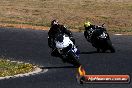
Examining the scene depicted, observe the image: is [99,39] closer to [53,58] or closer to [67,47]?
[53,58]

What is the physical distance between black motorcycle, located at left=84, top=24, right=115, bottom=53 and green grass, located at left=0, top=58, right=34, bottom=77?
17.6 ft

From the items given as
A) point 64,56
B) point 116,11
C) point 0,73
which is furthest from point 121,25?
point 0,73

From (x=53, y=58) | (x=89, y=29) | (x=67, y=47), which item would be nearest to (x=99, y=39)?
(x=89, y=29)

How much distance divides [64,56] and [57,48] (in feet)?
1.42

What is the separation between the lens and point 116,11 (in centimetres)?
4841

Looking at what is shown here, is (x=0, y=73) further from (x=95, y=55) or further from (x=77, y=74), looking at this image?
(x=95, y=55)

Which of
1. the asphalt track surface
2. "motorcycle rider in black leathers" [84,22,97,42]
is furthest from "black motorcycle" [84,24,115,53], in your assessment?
the asphalt track surface

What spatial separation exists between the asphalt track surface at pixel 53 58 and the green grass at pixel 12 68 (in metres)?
0.74

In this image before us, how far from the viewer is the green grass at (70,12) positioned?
41513mm

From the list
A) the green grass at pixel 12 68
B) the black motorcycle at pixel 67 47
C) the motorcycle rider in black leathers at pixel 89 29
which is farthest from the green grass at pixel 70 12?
the black motorcycle at pixel 67 47

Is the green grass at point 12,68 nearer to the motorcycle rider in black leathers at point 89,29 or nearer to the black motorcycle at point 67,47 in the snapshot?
the black motorcycle at point 67,47

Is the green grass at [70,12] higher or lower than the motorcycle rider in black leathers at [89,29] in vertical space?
lower

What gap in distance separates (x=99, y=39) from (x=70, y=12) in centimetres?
1951

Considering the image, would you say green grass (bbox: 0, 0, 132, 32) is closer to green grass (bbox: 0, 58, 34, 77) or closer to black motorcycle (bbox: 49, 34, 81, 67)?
green grass (bbox: 0, 58, 34, 77)
